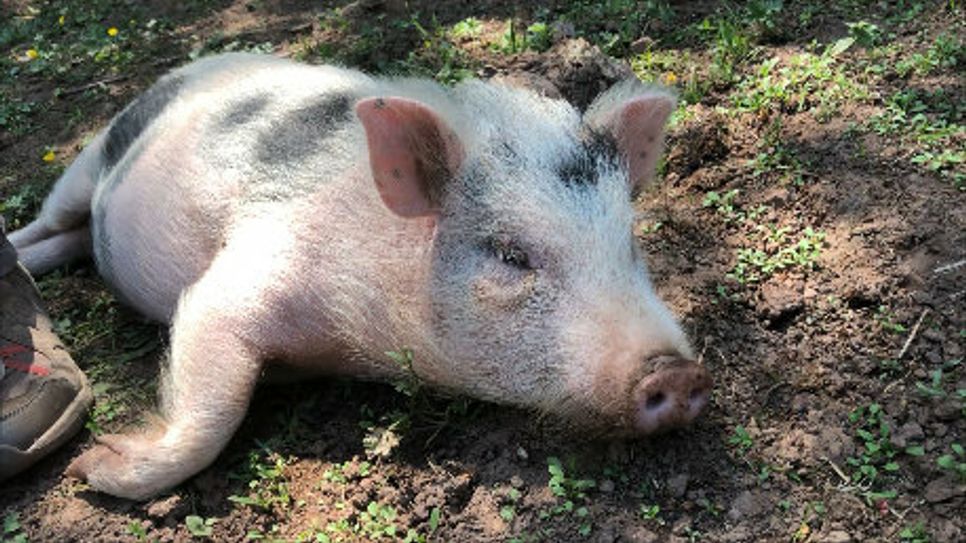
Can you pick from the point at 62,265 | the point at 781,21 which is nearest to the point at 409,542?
the point at 62,265

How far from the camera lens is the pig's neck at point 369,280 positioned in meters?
3.17

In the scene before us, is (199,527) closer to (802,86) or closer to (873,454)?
(873,454)

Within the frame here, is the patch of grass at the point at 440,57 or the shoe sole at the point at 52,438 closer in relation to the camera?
the shoe sole at the point at 52,438

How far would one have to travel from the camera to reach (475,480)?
300cm

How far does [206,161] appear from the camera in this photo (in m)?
3.91

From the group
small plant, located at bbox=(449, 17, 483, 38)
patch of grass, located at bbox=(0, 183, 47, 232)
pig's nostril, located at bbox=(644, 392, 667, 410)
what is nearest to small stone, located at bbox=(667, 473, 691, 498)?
pig's nostril, located at bbox=(644, 392, 667, 410)

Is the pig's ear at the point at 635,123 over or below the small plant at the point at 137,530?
over

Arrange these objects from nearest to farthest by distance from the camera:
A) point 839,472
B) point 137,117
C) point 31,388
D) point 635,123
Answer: point 839,472 < point 635,123 < point 31,388 < point 137,117

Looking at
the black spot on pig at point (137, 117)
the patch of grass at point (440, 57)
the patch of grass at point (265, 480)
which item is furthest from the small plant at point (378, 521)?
the patch of grass at point (440, 57)

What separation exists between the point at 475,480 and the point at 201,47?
428cm

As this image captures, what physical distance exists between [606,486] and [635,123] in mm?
1198

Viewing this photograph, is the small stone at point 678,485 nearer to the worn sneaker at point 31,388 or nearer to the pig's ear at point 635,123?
the pig's ear at point 635,123

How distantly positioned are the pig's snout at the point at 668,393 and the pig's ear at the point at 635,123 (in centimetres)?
89

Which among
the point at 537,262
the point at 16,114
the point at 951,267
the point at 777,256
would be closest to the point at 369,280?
the point at 537,262
